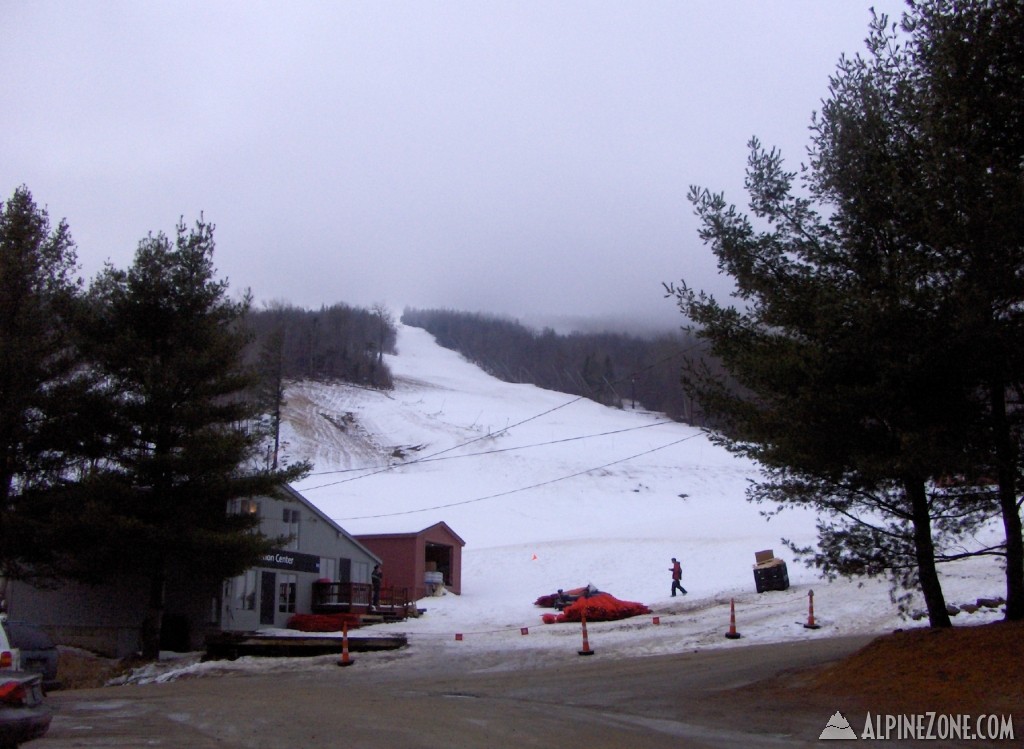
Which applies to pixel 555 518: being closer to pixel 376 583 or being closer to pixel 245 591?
pixel 376 583

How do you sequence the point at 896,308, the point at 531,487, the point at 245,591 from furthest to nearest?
the point at 531,487
the point at 245,591
the point at 896,308

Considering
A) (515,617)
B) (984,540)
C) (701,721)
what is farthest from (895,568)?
(984,540)

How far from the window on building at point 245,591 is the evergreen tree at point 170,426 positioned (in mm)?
4483

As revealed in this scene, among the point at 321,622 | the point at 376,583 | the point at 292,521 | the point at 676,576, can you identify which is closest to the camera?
the point at 321,622

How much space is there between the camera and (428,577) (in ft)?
139

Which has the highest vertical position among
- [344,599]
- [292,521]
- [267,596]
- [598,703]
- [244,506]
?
[244,506]

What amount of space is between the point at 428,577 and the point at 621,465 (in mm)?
43072

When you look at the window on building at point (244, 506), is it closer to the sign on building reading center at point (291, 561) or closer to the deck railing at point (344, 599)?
the sign on building reading center at point (291, 561)

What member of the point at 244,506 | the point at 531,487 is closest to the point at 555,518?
the point at 531,487

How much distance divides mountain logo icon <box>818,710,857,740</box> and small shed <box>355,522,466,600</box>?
32.3 m

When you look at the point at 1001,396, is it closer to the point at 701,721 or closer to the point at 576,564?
the point at 701,721

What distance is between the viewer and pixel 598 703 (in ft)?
43.9

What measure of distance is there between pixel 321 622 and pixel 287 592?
3.43m

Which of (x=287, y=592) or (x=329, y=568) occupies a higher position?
(x=329, y=568)
